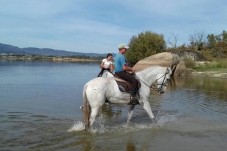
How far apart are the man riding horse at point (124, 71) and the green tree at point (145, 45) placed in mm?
49478

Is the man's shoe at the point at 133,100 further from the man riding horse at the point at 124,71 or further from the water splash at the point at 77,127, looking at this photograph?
the water splash at the point at 77,127

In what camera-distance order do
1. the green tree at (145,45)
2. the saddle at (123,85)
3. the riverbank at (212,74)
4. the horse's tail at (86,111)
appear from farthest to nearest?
the green tree at (145,45)
the riverbank at (212,74)
the saddle at (123,85)
the horse's tail at (86,111)

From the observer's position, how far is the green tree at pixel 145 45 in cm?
6169

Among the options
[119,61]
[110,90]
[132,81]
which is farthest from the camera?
[132,81]

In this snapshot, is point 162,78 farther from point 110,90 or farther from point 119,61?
point 110,90

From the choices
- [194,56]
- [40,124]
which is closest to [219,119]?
[40,124]

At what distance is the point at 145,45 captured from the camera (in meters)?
61.5

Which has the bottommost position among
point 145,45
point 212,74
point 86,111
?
point 212,74

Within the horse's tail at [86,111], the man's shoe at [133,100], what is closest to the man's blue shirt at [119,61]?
the man's shoe at [133,100]

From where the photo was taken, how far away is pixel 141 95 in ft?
39.9

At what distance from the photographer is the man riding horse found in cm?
1150

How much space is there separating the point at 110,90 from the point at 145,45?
50.8 metres

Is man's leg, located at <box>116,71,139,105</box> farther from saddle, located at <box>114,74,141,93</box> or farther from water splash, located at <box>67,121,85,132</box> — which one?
water splash, located at <box>67,121,85,132</box>

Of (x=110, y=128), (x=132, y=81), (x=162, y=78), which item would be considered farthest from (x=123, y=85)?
(x=162, y=78)
